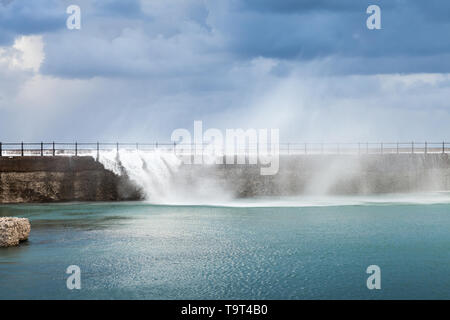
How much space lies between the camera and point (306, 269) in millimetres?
19359

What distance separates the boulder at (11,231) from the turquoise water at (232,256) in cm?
45

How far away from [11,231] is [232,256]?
31.3ft

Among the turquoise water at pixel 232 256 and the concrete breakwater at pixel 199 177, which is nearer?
the turquoise water at pixel 232 256

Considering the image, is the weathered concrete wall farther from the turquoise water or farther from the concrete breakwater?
the turquoise water

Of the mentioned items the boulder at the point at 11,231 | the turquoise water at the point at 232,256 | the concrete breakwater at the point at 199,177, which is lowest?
the turquoise water at the point at 232,256

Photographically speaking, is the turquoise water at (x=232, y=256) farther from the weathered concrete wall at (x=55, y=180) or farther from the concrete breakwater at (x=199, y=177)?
the concrete breakwater at (x=199, y=177)

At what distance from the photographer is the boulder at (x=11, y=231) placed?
75.8 ft

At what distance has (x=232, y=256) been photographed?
2173cm

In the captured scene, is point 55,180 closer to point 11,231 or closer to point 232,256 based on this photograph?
point 11,231

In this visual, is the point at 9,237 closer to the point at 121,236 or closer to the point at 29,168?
the point at 121,236

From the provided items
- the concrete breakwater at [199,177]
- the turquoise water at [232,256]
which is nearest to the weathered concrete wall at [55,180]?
the concrete breakwater at [199,177]

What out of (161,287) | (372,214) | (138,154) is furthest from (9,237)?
(138,154)

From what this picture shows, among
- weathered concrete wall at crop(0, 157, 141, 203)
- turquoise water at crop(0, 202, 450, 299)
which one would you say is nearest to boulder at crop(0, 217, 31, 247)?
turquoise water at crop(0, 202, 450, 299)

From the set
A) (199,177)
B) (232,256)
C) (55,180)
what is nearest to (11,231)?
(232,256)
